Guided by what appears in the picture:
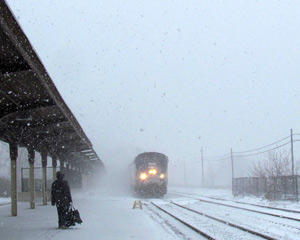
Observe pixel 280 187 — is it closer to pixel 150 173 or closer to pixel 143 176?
pixel 150 173

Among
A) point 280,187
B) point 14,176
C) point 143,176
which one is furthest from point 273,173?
point 14,176

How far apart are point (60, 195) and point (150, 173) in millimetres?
20851

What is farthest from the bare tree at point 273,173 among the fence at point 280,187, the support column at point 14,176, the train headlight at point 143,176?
the support column at point 14,176

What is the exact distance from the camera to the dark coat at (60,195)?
41.1 ft

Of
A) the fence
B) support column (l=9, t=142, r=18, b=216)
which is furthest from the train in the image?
support column (l=9, t=142, r=18, b=216)

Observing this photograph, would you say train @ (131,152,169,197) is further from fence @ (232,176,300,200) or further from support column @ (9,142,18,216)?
support column @ (9,142,18,216)

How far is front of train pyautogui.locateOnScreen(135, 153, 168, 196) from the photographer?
3303cm

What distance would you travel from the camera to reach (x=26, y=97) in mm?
13516

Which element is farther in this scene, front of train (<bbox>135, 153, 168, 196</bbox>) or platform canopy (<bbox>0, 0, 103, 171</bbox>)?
front of train (<bbox>135, 153, 168, 196</bbox>)

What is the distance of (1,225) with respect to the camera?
14.5 meters

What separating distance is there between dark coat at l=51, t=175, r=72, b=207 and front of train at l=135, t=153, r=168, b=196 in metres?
20.3

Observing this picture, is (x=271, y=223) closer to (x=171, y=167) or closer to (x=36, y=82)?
(x=36, y=82)

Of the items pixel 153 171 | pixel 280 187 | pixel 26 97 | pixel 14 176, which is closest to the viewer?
pixel 26 97

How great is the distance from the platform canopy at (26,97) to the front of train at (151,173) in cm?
1044
